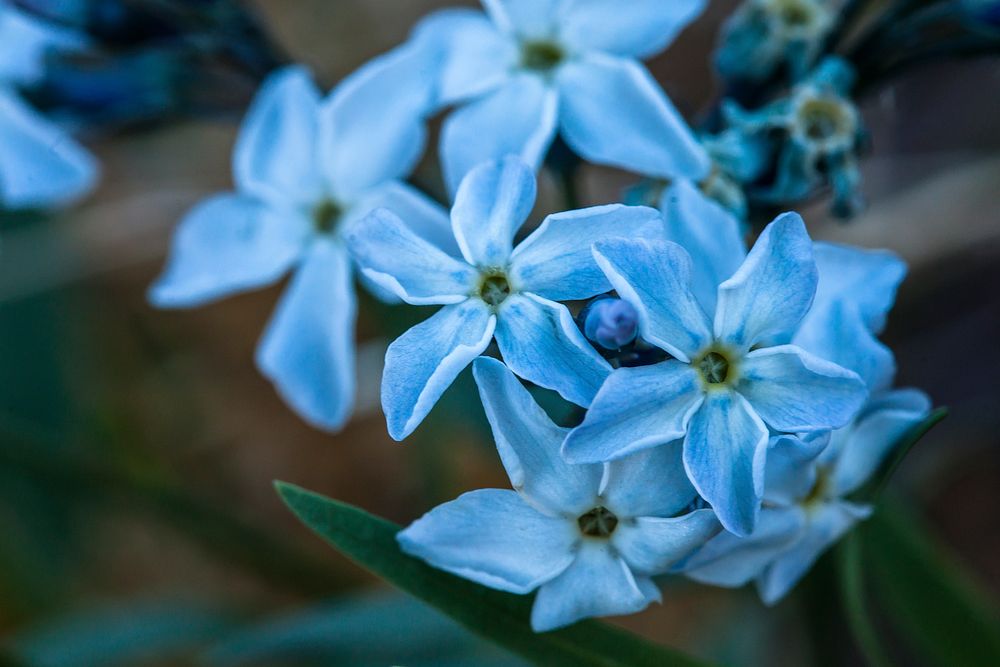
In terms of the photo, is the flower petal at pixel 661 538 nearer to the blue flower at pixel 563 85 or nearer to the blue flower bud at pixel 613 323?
the blue flower bud at pixel 613 323

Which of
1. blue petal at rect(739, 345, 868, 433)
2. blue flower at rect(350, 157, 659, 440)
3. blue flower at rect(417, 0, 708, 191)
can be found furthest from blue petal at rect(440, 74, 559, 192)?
blue petal at rect(739, 345, 868, 433)

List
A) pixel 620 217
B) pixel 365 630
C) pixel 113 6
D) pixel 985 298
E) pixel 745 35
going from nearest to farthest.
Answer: pixel 620 217, pixel 745 35, pixel 113 6, pixel 365 630, pixel 985 298

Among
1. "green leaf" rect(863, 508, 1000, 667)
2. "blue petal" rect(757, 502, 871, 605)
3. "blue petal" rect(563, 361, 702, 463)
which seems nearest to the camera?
"blue petal" rect(563, 361, 702, 463)

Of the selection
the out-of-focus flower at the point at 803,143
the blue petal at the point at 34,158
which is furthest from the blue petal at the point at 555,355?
A: the blue petal at the point at 34,158

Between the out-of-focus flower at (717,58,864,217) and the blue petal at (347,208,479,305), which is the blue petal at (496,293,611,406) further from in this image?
the out-of-focus flower at (717,58,864,217)

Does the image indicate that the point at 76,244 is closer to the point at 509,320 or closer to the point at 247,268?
the point at 247,268

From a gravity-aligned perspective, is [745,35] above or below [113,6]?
below

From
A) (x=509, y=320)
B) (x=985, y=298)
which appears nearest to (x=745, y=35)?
(x=509, y=320)
